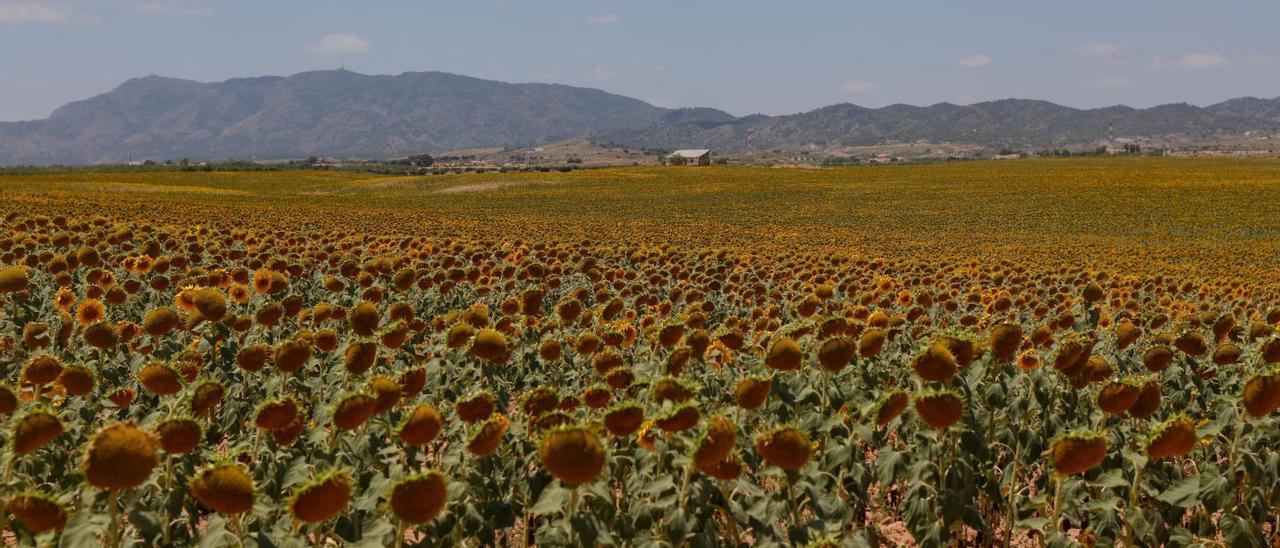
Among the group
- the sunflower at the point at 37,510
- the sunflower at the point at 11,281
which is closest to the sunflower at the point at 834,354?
the sunflower at the point at 37,510

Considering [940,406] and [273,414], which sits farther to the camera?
[940,406]

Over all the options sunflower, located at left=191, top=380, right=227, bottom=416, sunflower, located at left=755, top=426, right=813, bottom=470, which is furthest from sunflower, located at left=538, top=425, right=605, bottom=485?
sunflower, located at left=191, top=380, right=227, bottom=416

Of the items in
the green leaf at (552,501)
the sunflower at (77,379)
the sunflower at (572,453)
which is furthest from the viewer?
the sunflower at (77,379)

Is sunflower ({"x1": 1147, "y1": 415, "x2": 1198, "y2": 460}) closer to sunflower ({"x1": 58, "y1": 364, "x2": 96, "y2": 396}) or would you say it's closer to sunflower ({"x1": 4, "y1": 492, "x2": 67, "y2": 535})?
sunflower ({"x1": 4, "y1": 492, "x2": 67, "y2": 535})

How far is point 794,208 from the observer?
53469mm

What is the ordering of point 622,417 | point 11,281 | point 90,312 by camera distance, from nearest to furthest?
point 622,417 < point 90,312 < point 11,281

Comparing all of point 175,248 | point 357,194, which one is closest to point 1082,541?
point 175,248

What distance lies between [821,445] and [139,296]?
6.72m

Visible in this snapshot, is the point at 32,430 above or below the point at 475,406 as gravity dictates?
above

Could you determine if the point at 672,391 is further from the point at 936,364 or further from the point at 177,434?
the point at 177,434

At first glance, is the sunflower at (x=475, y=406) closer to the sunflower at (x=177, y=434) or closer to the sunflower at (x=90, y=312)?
the sunflower at (x=177, y=434)

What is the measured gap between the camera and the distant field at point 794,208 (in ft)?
96.6

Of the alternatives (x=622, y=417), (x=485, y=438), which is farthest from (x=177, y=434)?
(x=622, y=417)

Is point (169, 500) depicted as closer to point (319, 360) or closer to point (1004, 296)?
point (319, 360)
